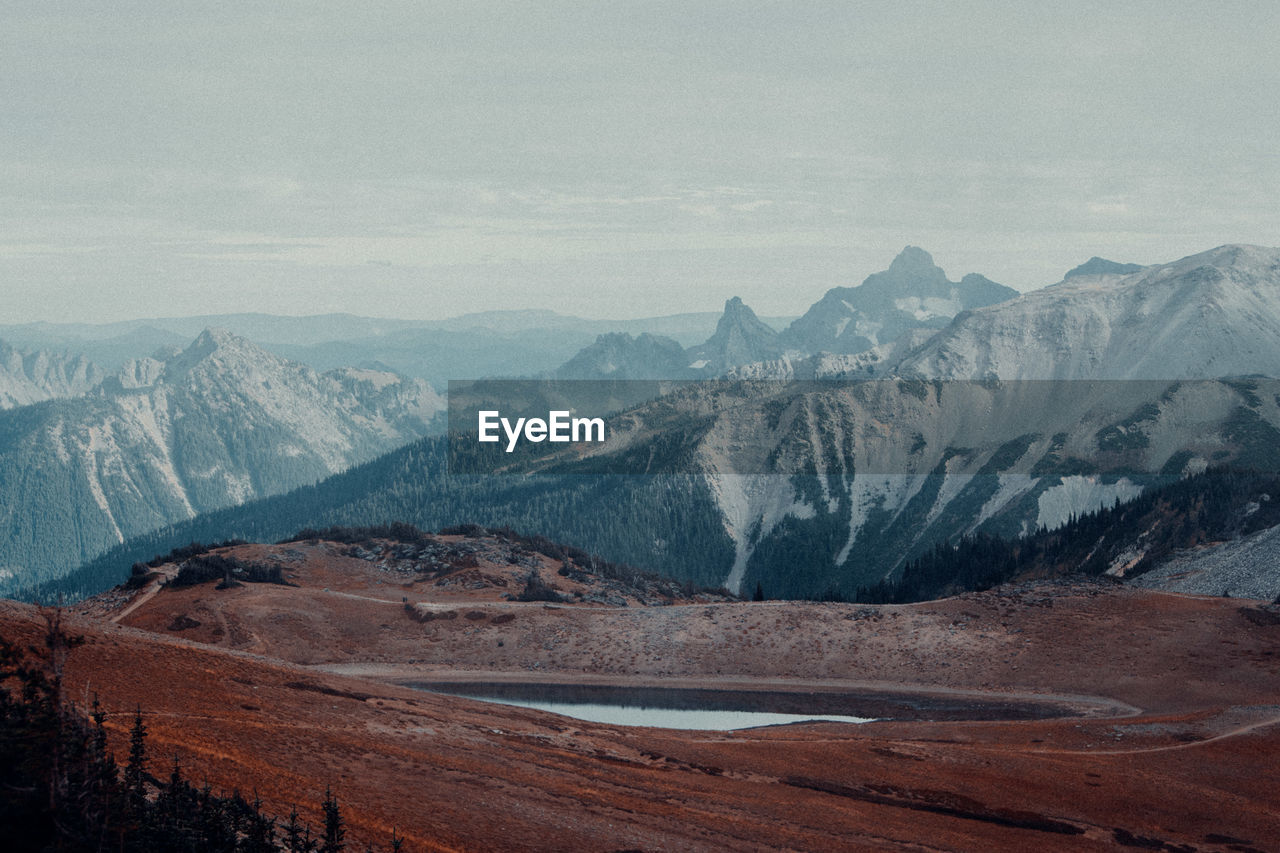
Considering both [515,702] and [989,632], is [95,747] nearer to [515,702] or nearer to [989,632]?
[515,702]

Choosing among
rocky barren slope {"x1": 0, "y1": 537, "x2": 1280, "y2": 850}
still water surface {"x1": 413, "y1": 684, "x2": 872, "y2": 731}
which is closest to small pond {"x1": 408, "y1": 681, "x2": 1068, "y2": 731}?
still water surface {"x1": 413, "y1": 684, "x2": 872, "y2": 731}

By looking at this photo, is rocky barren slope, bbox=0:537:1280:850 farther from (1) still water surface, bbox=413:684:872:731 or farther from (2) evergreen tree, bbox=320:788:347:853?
(1) still water surface, bbox=413:684:872:731

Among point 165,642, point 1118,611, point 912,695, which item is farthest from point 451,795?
point 1118,611

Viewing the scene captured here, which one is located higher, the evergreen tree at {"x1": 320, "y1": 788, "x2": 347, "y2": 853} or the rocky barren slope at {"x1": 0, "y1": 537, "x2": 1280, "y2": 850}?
the evergreen tree at {"x1": 320, "y1": 788, "x2": 347, "y2": 853}

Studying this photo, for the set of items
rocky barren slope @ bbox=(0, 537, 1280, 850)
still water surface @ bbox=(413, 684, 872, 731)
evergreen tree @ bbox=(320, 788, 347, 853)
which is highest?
evergreen tree @ bbox=(320, 788, 347, 853)

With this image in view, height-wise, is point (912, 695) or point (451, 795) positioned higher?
point (451, 795)

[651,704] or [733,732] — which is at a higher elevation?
[733,732]

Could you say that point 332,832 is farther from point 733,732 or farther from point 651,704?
point 651,704

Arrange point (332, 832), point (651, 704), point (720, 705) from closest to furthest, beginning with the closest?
point (332, 832)
point (720, 705)
point (651, 704)

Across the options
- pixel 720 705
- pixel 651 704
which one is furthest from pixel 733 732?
pixel 651 704
